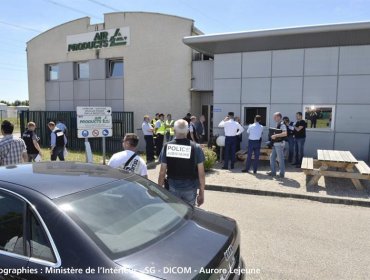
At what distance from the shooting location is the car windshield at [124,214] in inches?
84.7

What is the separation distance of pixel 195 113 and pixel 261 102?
409 centimetres

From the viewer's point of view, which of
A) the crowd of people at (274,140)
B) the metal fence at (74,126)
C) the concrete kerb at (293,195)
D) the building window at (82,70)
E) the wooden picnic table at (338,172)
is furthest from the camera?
the building window at (82,70)

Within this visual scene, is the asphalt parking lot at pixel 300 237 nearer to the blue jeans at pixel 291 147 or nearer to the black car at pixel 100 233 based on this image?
the black car at pixel 100 233

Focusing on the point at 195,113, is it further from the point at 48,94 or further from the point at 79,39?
the point at 48,94

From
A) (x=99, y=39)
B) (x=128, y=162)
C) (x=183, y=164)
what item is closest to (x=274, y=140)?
(x=183, y=164)

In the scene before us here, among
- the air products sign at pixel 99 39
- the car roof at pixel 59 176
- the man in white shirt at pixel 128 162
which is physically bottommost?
the man in white shirt at pixel 128 162

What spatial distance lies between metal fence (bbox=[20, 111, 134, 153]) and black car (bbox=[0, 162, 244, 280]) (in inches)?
523

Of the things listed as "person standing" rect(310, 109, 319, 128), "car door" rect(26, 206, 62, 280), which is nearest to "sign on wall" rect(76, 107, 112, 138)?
"car door" rect(26, 206, 62, 280)

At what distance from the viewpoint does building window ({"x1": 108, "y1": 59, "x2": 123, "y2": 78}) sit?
1681 centimetres

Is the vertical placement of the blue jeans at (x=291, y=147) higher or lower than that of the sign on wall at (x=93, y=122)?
lower

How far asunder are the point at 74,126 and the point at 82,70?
3.30m

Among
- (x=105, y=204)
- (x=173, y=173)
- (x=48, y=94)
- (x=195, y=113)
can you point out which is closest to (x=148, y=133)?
(x=195, y=113)

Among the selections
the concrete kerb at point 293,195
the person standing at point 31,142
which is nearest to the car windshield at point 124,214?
the concrete kerb at point 293,195

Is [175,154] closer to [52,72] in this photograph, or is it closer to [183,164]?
[183,164]
